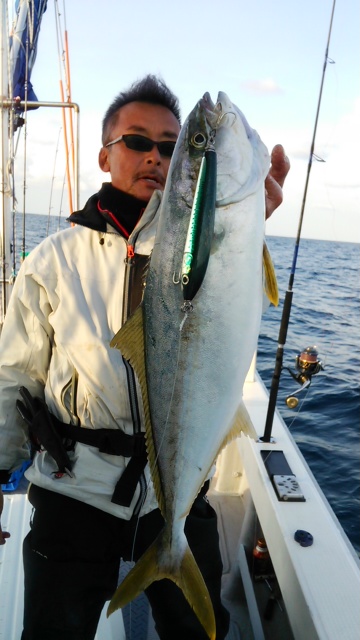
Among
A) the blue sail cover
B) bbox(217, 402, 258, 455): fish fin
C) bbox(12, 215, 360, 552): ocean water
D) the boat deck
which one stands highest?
the blue sail cover

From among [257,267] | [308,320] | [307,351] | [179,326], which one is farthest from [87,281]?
[308,320]

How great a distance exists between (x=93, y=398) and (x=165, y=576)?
70 centimetres

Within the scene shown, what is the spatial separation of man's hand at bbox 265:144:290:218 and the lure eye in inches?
15.9

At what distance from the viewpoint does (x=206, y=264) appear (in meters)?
1.48

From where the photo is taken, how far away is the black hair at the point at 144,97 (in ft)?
6.93

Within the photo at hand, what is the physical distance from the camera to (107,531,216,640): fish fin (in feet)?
5.73

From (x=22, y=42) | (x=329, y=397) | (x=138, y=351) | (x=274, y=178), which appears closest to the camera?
(x=138, y=351)

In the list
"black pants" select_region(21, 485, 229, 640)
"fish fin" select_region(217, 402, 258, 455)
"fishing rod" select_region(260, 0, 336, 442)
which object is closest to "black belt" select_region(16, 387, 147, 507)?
"black pants" select_region(21, 485, 229, 640)

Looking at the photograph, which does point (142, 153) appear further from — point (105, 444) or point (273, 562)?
point (273, 562)

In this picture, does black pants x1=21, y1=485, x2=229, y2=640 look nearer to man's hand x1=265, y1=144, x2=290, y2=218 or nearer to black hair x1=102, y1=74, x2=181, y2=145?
man's hand x1=265, y1=144, x2=290, y2=218

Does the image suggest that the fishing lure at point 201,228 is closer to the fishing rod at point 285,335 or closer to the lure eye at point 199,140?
the lure eye at point 199,140

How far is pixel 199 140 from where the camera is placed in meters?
1.54

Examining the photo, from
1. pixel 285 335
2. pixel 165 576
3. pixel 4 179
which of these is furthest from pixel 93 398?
pixel 4 179

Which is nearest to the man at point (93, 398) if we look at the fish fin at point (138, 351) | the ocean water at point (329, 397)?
the fish fin at point (138, 351)
